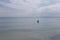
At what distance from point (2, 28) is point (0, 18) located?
18 centimetres

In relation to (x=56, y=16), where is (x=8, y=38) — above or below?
below

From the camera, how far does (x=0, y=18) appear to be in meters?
1.70

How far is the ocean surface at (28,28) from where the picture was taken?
1709mm

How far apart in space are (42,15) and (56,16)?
0.25 m

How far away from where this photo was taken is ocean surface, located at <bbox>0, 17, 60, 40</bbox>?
1709 mm

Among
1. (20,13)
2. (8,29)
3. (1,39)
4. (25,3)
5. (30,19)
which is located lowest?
(1,39)

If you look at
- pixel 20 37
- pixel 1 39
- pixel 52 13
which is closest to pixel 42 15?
pixel 52 13

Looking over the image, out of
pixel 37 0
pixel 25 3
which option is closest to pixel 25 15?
pixel 25 3

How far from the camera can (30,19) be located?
5.59 ft

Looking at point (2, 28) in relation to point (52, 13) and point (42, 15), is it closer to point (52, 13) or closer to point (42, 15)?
point (42, 15)

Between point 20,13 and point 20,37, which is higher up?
point 20,13

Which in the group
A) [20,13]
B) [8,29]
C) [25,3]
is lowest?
[8,29]

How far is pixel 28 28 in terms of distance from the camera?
5.65 ft

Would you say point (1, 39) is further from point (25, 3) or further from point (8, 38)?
point (25, 3)
